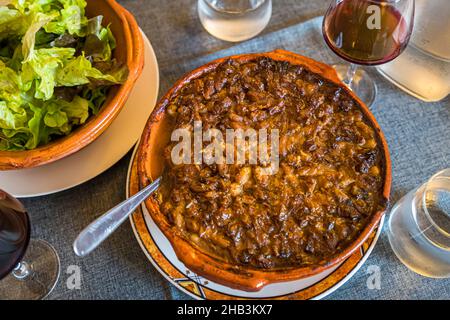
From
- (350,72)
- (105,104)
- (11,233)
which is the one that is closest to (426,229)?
(350,72)

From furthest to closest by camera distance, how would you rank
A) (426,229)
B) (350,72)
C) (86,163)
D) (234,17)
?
(234,17) → (350,72) → (86,163) → (426,229)

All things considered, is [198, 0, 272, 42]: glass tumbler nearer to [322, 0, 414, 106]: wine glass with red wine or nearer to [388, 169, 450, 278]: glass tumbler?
[322, 0, 414, 106]: wine glass with red wine

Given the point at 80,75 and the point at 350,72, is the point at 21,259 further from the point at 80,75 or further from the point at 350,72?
the point at 350,72

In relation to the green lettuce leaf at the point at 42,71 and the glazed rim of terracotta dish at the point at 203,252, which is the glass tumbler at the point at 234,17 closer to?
the glazed rim of terracotta dish at the point at 203,252

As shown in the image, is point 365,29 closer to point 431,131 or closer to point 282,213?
point 431,131

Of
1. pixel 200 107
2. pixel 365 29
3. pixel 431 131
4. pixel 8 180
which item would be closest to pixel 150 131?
pixel 200 107

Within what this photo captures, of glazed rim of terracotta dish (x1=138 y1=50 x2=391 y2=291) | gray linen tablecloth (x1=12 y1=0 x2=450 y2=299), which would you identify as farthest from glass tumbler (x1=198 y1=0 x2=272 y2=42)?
glazed rim of terracotta dish (x1=138 y1=50 x2=391 y2=291)
